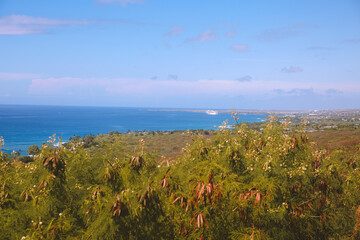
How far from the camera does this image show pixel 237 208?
3.31 meters

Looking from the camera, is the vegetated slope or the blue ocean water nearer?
the vegetated slope

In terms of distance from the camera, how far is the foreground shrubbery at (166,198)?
2996 millimetres

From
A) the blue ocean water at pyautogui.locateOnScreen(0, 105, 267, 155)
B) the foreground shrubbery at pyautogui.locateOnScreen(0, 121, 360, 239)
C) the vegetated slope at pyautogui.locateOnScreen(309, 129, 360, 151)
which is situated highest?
the foreground shrubbery at pyautogui.locateOnScreen(0, 121, 360, 239)

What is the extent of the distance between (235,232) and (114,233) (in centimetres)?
154

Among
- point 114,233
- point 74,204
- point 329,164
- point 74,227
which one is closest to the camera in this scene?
point 114,233

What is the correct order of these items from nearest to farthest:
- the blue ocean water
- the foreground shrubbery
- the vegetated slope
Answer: the foreground shrubbery
the vegetated slope
the blue ocean water

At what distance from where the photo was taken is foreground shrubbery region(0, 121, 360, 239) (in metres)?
3.00

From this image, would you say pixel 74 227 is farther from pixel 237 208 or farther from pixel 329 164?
pixel 329 164

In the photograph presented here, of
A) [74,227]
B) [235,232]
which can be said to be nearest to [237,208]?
[235,232]

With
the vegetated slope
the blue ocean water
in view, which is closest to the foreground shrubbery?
the vegetated slope

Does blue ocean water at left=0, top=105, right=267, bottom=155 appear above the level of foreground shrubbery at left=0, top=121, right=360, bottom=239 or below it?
below

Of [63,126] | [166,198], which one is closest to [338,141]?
[166,198]

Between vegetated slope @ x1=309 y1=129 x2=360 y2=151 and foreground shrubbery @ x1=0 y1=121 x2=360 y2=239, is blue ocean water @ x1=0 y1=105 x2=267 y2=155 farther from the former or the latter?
foreground shrubbery @ x1=0 y1=121 x2=360 y2=239

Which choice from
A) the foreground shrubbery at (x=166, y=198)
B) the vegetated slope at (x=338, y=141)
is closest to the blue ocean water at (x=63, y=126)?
the vegetated slope at (x=338, y=141)
